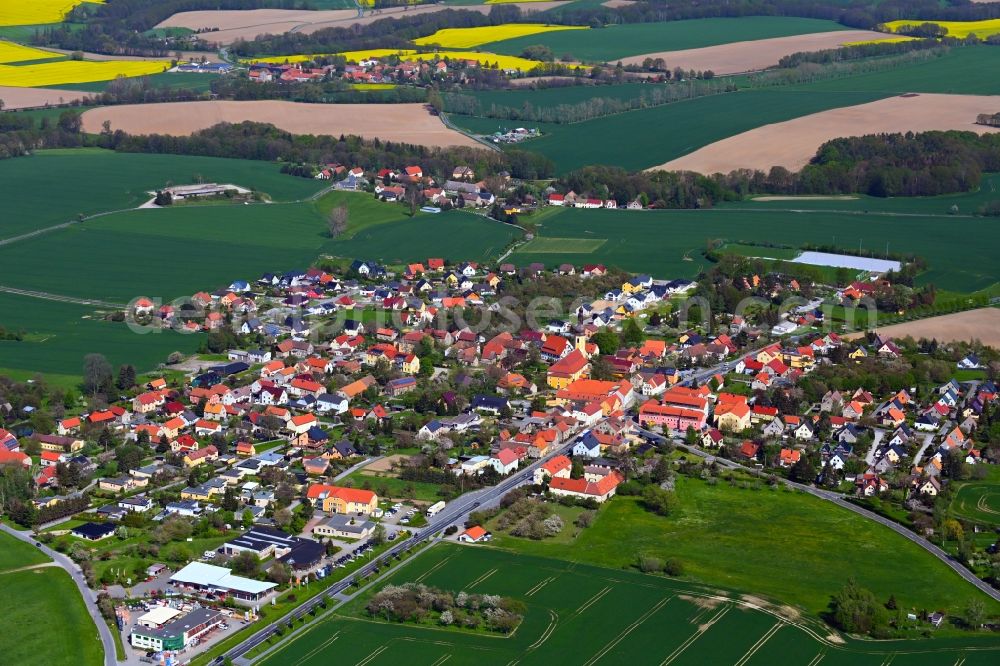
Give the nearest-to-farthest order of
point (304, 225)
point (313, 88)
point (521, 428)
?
point (521, 428) → point (304, 225) → point (313, 88)

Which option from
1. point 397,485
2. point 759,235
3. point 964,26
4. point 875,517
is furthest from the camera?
point 964,26

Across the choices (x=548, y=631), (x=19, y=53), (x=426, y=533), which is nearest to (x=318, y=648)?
(x=548, y=631)

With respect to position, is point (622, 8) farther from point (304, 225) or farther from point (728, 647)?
point (728, 647)

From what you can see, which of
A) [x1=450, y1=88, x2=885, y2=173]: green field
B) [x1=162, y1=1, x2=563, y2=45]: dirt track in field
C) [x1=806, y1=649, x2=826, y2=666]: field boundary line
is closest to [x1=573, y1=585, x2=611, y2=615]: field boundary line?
[x1=806, y1=649, x2=826, y2=666]: field boundary line

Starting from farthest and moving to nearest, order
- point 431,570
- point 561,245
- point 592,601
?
point 561,245, point 431,570, point 592,601

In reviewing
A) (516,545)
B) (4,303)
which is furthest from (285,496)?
(4,303)

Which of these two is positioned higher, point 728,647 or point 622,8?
point 622,8

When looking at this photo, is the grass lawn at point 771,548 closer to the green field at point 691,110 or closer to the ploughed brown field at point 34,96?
the green field at point 691,110

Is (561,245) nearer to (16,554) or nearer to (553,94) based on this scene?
(553,94)
